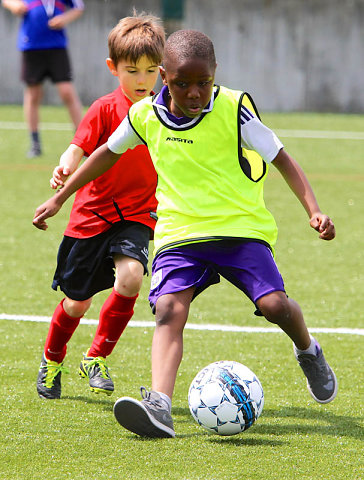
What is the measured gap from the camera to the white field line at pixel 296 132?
582 inches

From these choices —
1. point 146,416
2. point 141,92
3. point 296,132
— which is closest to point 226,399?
point 146,416

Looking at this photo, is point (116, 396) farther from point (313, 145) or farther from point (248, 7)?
point (248, 7)

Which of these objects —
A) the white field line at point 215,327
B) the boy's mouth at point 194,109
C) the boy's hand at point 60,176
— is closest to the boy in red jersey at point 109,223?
the boy's hand at point 60,176

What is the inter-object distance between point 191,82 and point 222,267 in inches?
29.0

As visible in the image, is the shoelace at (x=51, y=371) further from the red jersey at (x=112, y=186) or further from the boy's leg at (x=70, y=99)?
the boy's leg at (x=70, y=99)

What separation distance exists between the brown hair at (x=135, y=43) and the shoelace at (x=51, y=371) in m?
1.44

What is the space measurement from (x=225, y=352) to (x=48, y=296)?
157 centimetres

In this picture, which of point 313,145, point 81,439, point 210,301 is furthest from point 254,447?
point 313,145

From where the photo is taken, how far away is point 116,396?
4223mm

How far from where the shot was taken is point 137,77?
4.40 metres

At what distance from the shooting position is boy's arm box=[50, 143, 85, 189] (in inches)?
159

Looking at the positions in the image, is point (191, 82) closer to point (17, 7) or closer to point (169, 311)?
point (169, 311)

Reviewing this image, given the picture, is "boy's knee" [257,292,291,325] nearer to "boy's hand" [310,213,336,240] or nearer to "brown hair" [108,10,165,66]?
"boy's hand" [310,213,336,240]

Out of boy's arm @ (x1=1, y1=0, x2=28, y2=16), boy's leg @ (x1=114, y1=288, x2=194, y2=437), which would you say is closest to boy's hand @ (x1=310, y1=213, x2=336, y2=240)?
boy's leg @ (x1=114, y1=288, x2=194, y2=437)
